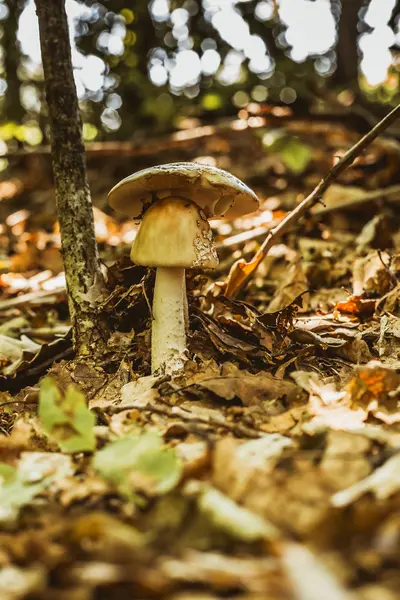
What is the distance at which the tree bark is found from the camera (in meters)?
2.57

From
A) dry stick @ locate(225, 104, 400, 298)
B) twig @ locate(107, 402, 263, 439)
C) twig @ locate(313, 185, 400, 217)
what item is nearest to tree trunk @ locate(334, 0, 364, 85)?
twig @ locate(313, 185, 400, 217)

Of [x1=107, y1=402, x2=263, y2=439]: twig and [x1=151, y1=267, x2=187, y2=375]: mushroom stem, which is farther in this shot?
[x1=151, y1=267, x2=187, y2=375]: mushroom stem

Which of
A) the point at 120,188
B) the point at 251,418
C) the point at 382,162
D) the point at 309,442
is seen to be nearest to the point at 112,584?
the point at 309,442

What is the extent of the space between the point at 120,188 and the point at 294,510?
170 centimetres

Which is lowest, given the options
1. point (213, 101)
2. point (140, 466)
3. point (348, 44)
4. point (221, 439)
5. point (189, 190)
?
point (140, 466)

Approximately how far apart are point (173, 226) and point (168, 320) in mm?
499

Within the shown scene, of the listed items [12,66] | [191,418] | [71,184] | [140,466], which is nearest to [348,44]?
[12,66]

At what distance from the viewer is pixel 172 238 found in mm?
2395

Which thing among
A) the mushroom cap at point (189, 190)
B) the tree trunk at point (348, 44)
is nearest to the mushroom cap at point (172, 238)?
the mushroom cap at point (189, 190)

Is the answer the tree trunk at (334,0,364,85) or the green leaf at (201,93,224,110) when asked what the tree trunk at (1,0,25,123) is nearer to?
the green leaf at (201,93,224,110)

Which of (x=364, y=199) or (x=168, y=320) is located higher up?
(x=364, y=199)

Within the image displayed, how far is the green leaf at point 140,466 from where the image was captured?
133 centimetres

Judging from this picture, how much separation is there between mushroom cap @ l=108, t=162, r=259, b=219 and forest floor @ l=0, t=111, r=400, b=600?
16.6 inches

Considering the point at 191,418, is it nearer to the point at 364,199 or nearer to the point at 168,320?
the point at 168,320
